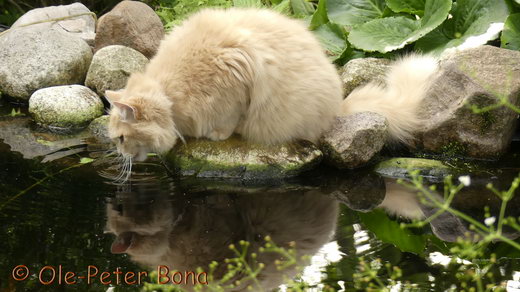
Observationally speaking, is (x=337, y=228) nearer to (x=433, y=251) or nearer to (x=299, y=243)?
(x=299, y=243)

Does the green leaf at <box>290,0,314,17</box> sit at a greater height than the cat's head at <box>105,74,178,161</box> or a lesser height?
greater

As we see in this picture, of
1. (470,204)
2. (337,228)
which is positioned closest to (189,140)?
(337,228)

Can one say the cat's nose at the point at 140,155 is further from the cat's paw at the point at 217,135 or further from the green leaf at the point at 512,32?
the green leaf at the point at 512,32

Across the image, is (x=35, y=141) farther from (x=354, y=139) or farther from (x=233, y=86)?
(x=354, y=139)

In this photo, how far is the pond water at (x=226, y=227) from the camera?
11.5 feet

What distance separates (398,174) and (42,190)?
274 cm

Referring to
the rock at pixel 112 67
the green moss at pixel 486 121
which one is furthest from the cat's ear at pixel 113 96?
the green moss at pixel 486 121

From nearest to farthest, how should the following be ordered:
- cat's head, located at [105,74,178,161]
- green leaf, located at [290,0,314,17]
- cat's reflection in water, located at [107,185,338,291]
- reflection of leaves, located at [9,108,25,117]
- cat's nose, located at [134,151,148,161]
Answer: cat's reflection in water, located at [107,185,338,291] < cat's head, located at [105,74,178,161] < cat's nose, located at [134,151,148,161] < reflection of leaves, located at [9,108,25,117] < green leaf, located at [290,0,314,17]

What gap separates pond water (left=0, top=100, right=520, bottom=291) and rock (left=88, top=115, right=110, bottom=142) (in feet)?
1.65

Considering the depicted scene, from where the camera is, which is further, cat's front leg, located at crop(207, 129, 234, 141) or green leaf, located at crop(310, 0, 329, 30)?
green leaf, located at crop(310, 0, 329, 30)

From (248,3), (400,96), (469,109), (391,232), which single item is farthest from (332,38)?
(391,232)

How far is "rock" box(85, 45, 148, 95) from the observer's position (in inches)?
270

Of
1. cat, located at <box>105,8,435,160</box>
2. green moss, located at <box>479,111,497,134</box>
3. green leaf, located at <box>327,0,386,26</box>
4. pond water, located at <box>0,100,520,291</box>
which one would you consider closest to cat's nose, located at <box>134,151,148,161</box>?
cat, located at <box>105,8,435,160</box>

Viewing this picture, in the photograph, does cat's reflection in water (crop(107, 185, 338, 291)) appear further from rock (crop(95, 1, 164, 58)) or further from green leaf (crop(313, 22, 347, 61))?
rock (crop(95, 1, 164, 58))
